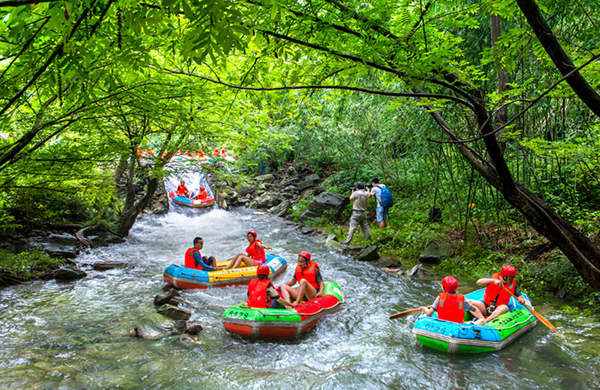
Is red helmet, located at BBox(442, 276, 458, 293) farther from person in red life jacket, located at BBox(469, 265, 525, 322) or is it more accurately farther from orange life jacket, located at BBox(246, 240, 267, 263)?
orange life jacket, located at BBox(246, 240, 267, 263)

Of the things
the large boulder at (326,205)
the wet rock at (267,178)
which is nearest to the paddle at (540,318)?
the large boulder at (326,205)

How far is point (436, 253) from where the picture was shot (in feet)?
26.0

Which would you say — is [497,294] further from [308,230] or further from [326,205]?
[326,205]

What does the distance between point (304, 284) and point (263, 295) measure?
869mm

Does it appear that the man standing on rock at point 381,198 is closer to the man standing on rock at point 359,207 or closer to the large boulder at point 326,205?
the man standing on rock at point 359,207

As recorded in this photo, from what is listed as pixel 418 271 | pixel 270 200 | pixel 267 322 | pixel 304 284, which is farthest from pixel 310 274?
pixel 270 200

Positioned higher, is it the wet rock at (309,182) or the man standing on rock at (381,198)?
the wet rock at (309,182)

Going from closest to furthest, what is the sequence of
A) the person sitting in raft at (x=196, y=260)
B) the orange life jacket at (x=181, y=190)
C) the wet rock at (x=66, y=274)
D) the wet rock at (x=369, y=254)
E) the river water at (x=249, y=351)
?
the river water at (x=249, y=351), the wet rock at (x=66, y=274), the person sitting in raft at (x=196, y=260), the wet rock at (x=369, y=254), the orange life jacket at (x=181, y=190)

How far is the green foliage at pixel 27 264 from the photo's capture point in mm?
6742

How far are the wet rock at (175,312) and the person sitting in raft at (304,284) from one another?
157 centimetres

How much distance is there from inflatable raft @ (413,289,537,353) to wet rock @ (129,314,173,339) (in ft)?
11.8

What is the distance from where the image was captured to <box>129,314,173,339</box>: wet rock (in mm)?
4863

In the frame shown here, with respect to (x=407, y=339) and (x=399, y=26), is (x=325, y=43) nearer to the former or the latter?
(x=399, y=26)

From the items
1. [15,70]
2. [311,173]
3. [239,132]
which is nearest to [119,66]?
[15,70]
